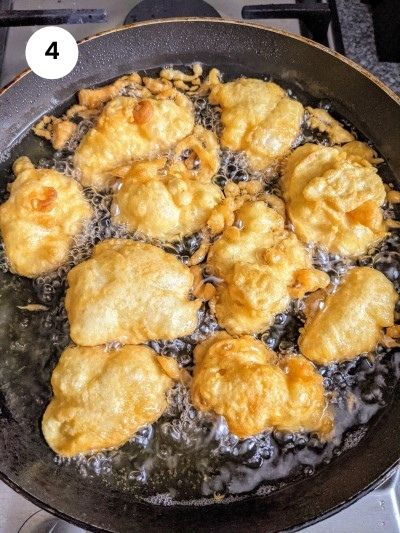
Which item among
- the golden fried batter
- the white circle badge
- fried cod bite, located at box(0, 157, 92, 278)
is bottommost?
fried cod bite, located at box(0, 157, 92, 278)

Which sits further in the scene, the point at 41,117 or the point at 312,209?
the point at 41,117

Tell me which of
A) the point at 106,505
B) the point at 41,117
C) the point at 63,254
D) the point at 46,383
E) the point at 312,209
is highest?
the point at 41,117

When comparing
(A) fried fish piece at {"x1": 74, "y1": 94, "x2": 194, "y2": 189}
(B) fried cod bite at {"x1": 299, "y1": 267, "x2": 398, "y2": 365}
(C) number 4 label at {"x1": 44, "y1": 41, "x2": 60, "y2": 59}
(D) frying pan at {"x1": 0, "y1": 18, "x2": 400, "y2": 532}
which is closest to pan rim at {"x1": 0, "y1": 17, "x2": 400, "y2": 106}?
(D) frying pan at {"x1": 0, "y1": 18, "x2": 400, "y2": 532}

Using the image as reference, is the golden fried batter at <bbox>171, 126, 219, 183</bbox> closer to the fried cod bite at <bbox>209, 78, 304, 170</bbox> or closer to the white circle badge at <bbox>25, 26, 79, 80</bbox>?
the fried cod bite at <bbox>209, 78, 304, 170</bbox>

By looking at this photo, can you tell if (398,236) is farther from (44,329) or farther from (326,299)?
(44,329)

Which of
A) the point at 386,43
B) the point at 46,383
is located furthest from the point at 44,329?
the point at 386,43

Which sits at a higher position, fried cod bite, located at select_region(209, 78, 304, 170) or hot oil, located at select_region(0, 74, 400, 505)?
fried cod bite, located at select_region(209, 78, 304, 170)

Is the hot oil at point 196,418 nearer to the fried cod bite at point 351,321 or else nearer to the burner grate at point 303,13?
the fried cod bite at point 351,321
